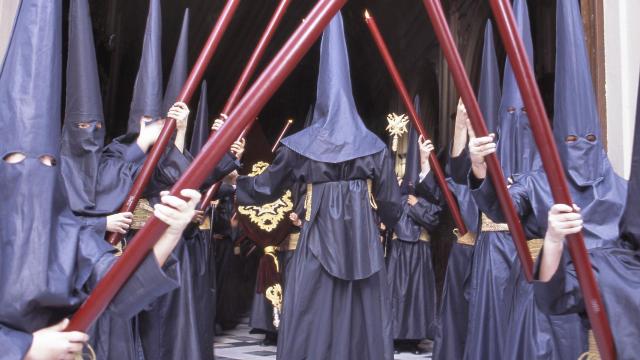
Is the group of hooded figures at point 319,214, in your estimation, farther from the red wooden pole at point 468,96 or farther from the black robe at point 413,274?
the black robe at point 413,274

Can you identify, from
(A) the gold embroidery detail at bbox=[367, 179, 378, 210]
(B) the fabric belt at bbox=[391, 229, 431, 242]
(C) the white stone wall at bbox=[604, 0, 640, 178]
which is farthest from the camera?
(B) the fabric belt at bbox=[391, 229, 431, 242]

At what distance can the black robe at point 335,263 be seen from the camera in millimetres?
4262

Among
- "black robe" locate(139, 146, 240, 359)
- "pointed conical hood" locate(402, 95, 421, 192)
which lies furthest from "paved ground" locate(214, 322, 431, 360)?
"pointed conical hood" locate(402, 95, 421, 192)

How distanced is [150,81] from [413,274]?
393 cm

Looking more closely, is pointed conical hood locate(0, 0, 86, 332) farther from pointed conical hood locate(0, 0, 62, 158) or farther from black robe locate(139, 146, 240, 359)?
black robe locate(139, 146, 240, 359)

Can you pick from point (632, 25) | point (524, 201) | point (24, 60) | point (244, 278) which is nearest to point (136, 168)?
point (24, 60)

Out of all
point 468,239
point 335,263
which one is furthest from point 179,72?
point 468,239

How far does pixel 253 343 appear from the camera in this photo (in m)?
7.31

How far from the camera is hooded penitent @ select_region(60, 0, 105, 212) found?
11.3 ft

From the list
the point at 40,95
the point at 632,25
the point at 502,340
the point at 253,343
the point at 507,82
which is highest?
the point at 632,25

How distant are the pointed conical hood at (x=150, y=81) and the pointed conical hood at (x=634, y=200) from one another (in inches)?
117

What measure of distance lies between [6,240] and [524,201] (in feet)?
7.48

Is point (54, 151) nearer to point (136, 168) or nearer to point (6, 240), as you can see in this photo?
point (6, 240)

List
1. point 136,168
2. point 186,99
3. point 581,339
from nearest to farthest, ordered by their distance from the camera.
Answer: point 581,339 → point 186,99 → point 136,168
